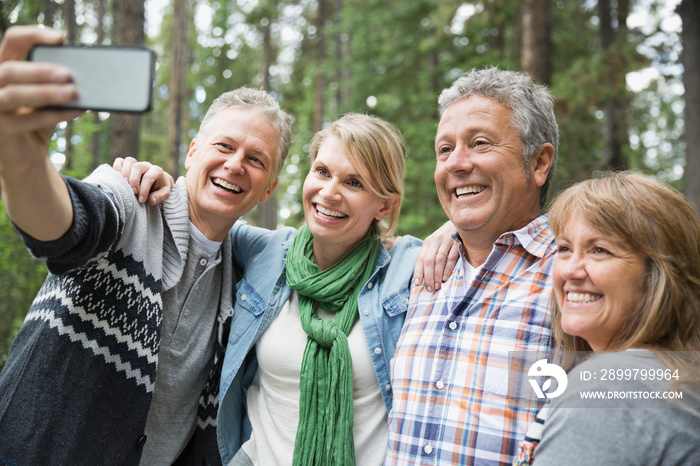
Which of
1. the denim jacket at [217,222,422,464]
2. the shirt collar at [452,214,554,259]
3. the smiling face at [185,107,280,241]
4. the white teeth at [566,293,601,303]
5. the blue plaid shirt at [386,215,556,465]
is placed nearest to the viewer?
the white teeth at [566,293,601,303]

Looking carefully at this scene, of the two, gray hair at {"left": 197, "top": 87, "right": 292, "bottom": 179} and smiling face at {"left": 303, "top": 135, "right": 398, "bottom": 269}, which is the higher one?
gray hair at {"left": 197, "top": 87, "right": 292, "bottom": 179}

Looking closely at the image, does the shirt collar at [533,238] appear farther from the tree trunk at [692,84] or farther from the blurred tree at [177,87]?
the blurred tree at [177,87]

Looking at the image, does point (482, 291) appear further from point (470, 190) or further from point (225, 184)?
point (225, 184)

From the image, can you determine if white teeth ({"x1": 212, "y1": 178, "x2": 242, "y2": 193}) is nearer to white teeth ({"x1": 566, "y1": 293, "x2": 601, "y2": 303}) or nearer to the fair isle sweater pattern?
the fair isle sweater pattern

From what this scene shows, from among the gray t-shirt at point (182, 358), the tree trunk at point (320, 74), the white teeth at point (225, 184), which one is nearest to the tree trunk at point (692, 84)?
the white teeth at point (225, 184)

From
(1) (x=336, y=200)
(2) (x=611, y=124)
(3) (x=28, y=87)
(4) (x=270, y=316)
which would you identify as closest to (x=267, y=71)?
(2) (x=611, y=124)

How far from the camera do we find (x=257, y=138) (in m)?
2.68

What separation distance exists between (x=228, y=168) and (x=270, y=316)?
0.76 m

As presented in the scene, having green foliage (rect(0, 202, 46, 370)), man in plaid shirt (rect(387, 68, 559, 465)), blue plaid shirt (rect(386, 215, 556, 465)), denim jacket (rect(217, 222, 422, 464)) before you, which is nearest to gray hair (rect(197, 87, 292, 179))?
denim jacket (rect(217, 222, 422, 464))

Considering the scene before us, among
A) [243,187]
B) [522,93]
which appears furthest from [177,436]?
[522,93]

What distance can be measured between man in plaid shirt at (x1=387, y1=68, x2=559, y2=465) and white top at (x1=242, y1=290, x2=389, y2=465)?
22 cm

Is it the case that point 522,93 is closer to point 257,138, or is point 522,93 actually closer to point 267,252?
point 257,138

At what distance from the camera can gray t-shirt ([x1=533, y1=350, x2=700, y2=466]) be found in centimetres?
128

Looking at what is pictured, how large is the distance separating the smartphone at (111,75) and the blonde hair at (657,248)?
4.30 feet
